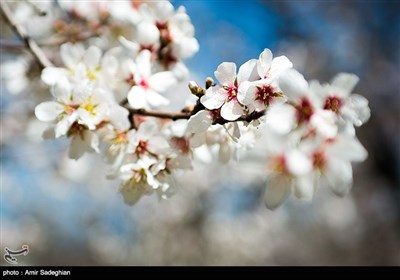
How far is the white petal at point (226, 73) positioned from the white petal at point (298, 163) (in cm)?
25

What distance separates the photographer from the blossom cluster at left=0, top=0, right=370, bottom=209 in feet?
2.50

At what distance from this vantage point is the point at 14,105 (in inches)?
93.2

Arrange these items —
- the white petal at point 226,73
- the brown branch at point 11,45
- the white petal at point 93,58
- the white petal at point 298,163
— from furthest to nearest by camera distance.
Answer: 1. the brown branch at point 11,45
2. the white petal at point 93,58
3. the white petal at point 226,73
4. the white petal at point 298,163

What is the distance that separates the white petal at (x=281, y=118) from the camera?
29.7 inches

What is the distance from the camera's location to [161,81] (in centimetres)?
119

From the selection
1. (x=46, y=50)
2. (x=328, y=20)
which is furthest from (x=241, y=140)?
(x=328, y=20)

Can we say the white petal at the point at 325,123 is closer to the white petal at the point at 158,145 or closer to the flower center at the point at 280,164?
the flower center at the point at 280,164

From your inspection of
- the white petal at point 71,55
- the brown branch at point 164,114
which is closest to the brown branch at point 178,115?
the brown branch at point 164,114

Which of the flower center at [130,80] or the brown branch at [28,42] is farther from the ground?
the brown branch at [28,42]

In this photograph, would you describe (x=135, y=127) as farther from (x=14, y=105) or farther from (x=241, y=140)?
(x=14, y=105)

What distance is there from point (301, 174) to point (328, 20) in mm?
5468

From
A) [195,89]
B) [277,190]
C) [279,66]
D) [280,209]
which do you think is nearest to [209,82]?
[195,89]

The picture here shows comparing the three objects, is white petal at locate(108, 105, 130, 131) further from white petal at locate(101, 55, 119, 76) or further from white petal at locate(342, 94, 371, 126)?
white petal at locate(342, 94, 371, 126)

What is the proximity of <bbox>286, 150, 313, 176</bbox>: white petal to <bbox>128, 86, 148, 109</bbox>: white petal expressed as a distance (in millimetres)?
446
